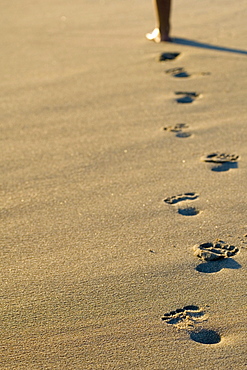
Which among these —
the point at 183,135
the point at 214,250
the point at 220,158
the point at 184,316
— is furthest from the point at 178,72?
the point at 184,316

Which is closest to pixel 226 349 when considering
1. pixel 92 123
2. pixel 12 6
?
pixel 92 123

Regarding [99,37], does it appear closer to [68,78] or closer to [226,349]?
[68,78]

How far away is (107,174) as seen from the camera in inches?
90.6

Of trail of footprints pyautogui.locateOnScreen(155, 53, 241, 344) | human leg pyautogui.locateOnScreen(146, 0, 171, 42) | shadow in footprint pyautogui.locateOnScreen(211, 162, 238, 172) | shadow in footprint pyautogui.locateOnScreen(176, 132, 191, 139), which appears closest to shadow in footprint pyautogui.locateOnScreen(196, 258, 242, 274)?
trail of footprints pyautogui.locateOnScreen(155, 53, 241, 344)

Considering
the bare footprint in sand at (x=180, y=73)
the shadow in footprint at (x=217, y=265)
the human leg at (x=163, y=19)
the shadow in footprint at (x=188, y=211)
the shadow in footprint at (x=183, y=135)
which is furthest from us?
the human leg at (x=163, y=19)

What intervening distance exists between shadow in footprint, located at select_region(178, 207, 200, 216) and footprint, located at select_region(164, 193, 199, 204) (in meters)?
0.06

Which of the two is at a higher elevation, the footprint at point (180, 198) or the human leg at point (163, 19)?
the human leg at point (163, 19)

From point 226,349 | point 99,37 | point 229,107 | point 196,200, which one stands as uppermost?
point 99,37

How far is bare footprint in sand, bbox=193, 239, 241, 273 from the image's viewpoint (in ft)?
5.58

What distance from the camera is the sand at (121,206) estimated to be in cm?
147

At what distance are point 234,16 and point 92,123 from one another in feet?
6.88

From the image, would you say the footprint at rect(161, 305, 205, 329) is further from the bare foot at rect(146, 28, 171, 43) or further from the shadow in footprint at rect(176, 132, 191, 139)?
the bare foot at rect(146, 28, 171, 43)

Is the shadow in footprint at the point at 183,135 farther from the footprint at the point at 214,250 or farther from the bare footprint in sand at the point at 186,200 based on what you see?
the footprint at the point at 214,250

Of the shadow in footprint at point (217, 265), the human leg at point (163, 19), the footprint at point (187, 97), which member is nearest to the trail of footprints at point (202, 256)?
the shadow in footprint at point (217, 265)
